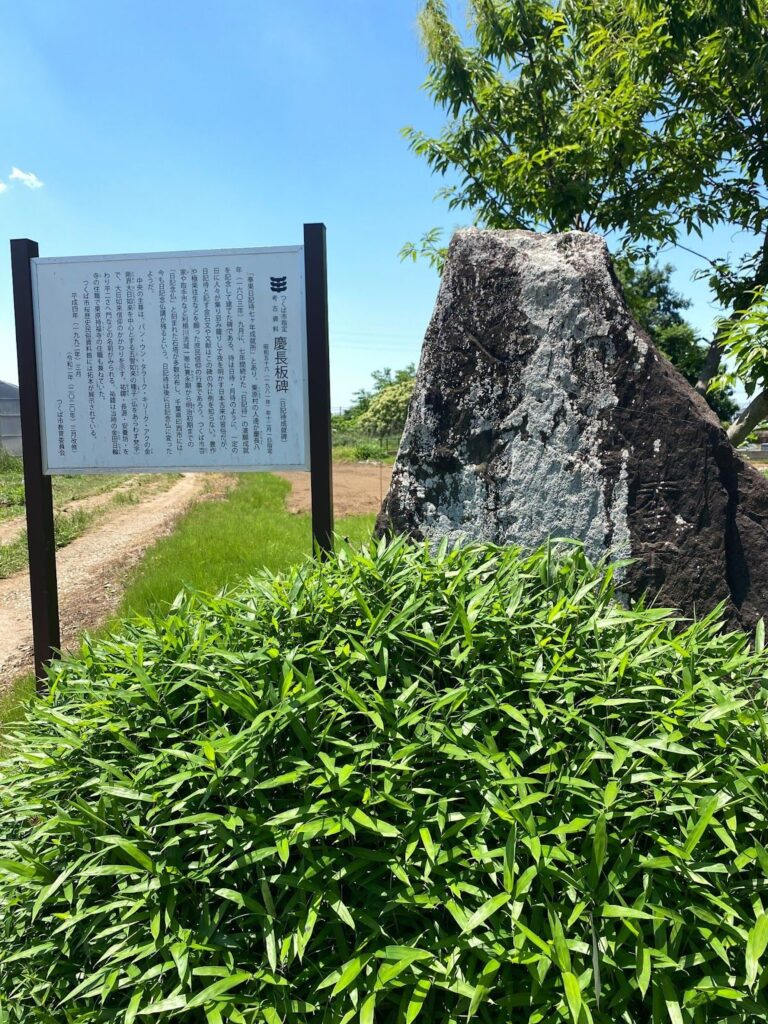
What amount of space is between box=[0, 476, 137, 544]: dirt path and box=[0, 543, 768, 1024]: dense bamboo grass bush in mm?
8906

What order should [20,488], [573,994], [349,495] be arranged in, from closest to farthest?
[573,994]
[20,488]
[349,495]

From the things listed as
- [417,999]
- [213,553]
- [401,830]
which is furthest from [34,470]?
[417,999]

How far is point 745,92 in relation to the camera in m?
4.45

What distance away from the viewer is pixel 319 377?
317cm

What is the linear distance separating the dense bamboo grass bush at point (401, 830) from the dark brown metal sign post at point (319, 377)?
1.33 metres

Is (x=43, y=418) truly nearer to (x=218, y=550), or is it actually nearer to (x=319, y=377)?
(x=319, y=377)

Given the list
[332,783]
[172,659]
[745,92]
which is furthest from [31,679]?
[745,92]

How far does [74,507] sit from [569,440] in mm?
12170

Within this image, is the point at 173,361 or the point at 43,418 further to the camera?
the point at 43,418

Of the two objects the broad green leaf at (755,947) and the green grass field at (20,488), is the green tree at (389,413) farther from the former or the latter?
the broad green leaf at (755,947)

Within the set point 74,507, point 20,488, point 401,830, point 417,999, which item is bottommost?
point 74,507

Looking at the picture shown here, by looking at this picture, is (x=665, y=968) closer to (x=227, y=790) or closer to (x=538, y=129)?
(x=227, y=790)

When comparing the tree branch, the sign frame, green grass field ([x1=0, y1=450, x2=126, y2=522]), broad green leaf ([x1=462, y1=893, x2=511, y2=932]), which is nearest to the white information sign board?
the sign frame

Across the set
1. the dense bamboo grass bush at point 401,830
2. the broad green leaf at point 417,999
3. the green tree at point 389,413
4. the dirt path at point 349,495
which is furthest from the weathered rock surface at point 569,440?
the green tree at point 389,413
